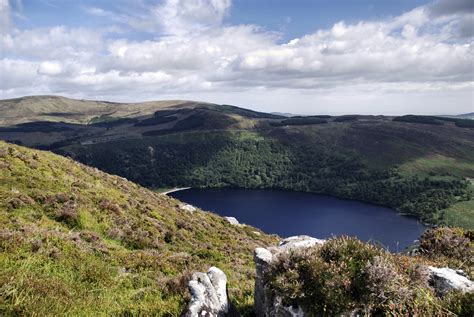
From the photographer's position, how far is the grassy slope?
934 cm

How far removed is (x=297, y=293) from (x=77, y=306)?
5473 millimetres

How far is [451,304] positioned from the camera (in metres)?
7.37

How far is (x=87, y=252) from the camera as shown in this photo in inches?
619

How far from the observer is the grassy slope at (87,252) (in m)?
9.34

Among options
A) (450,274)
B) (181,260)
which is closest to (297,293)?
(450,274)

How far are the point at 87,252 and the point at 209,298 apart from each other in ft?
29.3

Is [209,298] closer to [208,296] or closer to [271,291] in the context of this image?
[208,296]

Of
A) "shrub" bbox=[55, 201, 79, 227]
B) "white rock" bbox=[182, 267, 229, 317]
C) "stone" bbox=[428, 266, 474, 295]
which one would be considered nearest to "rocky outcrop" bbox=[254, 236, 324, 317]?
"white rock" bbox=[182, 267, 229, 317]

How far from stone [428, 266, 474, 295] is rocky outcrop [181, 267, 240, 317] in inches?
210

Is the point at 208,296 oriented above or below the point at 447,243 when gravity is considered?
above

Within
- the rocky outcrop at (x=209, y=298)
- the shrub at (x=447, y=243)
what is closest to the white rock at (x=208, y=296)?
the rocky outcrop at (x=209, y=298)

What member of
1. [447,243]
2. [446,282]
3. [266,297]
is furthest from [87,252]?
[447,243]

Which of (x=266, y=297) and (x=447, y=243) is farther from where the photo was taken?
(x=447, y=243)

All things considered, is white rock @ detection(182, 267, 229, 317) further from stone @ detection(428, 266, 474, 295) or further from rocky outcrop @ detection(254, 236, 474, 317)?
stone @ detection(428, 266, 474, 295)
